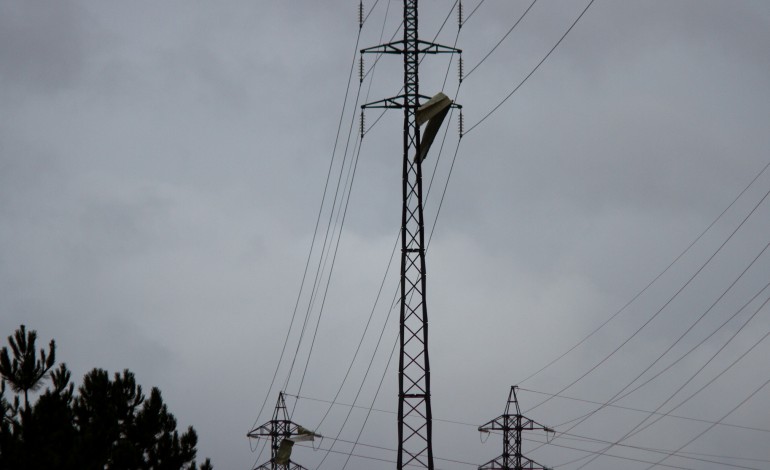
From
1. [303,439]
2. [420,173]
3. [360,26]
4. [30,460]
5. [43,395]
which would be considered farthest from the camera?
[303,439]

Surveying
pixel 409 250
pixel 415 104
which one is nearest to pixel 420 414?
pixel 409 250

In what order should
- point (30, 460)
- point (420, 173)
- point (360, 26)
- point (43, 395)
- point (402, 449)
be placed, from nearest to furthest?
point (30, 460), point (43, 395), point (402, 449), point (420, 173), point (360, 26)

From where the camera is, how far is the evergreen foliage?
94.9 feet

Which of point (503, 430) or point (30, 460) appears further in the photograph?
point (503, 430)

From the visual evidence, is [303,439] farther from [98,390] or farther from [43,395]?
[43,395]

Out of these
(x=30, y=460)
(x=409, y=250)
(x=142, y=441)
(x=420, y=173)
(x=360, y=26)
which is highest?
(x=360, y=26)

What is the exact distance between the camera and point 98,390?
1651 inches

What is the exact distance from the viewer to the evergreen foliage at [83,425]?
1139 inches

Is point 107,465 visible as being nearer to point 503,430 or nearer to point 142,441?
point 142,441

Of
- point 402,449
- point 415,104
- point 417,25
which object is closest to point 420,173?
point 415,104

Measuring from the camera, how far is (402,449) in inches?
1432

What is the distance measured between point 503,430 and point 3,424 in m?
48.6

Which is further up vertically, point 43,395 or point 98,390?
point 98,390

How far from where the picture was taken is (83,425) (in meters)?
39.3
